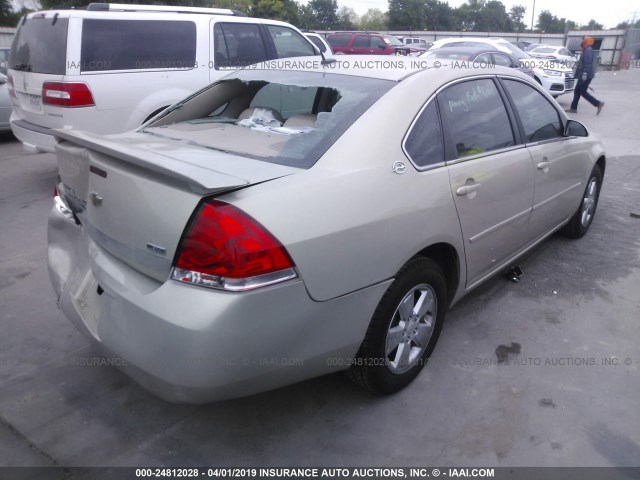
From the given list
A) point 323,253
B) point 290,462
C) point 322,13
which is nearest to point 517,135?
point 323,253

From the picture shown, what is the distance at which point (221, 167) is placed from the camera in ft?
7.42

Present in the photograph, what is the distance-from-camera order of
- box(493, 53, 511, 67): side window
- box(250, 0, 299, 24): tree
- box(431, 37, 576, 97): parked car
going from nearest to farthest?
box(493, 53, 511, 67): side window, box(431, 37, 576, 97): parked car, box(250, 0, 299, 24): tree

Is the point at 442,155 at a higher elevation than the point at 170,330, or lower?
higher

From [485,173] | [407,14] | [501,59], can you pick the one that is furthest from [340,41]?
[407,14]

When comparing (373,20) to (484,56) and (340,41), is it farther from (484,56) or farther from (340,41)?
(484,56)

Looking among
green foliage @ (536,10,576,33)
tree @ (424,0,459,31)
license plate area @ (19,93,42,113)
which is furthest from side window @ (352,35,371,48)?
green foliage @ (536,10,576,33)

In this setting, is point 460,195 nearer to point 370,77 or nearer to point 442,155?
point 442,155

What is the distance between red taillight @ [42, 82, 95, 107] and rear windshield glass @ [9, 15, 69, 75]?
157mm

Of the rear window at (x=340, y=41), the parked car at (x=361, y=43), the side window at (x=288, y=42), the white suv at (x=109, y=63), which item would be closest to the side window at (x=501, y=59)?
the side window at (x=288, y=42)

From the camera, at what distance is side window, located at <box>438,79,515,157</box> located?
9.73 feet

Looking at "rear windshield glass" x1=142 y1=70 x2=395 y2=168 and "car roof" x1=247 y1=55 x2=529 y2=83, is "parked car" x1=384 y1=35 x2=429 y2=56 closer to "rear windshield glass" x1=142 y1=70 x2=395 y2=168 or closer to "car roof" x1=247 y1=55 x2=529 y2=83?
"car roof" x1=247 y1=55 x2=529 y2=83

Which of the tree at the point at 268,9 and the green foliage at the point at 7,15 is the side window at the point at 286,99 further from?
the tree at the point at 268,9

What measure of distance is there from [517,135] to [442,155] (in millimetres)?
961

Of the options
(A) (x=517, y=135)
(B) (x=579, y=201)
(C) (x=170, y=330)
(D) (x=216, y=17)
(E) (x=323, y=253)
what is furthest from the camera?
(D) (x=216, y=17)
